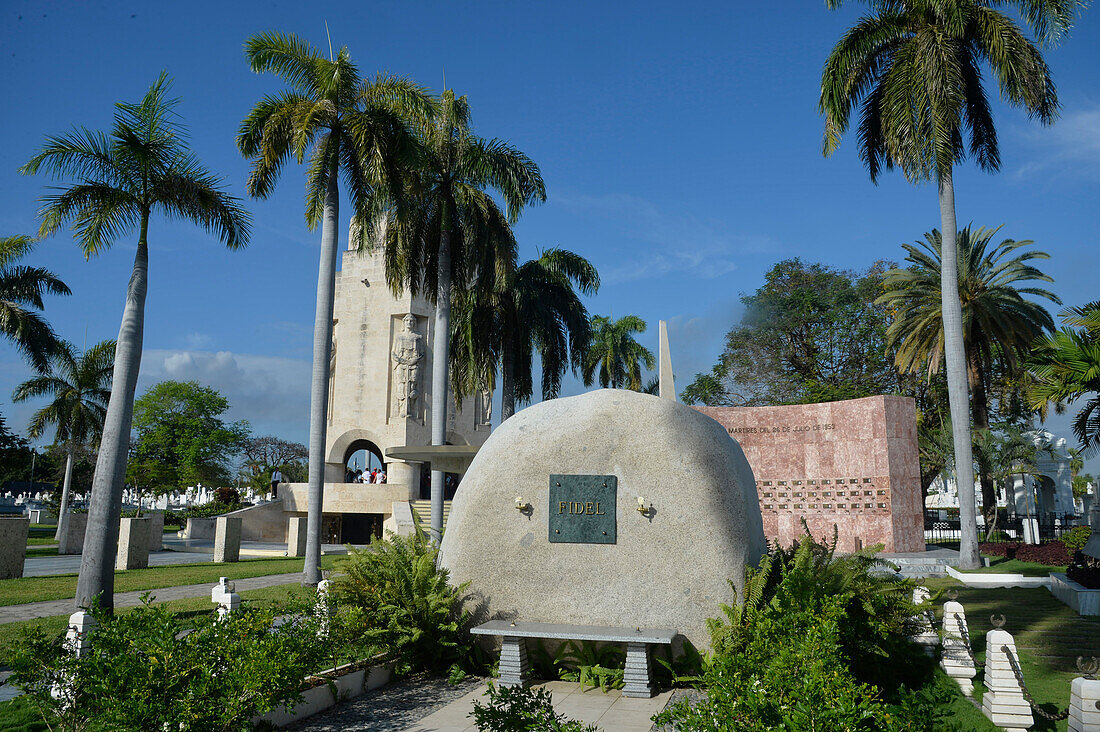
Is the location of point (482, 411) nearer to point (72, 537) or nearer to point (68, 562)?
point (72, 537)

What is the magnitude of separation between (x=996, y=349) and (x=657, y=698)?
2789 cm

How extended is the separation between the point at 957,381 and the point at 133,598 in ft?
69.3

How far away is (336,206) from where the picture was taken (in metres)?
17.5

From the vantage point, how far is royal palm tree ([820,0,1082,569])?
20.0 metres

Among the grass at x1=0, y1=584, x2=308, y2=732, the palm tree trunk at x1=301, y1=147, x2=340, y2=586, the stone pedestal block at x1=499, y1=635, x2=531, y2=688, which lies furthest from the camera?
the palm tree trunk at x1=301, y1=147, x2=340, y2=586

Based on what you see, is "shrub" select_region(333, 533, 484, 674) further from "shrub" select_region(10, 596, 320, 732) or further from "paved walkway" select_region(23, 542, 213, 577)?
"paved walkway" select_region(23, 542, 213, 577)

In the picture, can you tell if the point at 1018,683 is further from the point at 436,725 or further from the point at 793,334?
the point at 793,334

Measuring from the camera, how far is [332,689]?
7641mm

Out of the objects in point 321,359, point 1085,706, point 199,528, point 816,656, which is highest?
point 321,359

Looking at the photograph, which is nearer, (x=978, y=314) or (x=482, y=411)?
(x=978, y=314)

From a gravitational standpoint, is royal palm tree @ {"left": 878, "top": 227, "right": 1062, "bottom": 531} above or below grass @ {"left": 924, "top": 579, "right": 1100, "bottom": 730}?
above

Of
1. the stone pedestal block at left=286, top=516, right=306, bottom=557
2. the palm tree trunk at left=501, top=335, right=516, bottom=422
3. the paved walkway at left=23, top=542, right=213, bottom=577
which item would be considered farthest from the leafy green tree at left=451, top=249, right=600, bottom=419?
the paved walkway at left=23, top=542, right=213, bottom=577

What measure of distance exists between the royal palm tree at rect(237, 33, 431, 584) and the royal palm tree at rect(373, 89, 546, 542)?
4204 mm

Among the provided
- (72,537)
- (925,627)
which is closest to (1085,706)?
(925,627)
